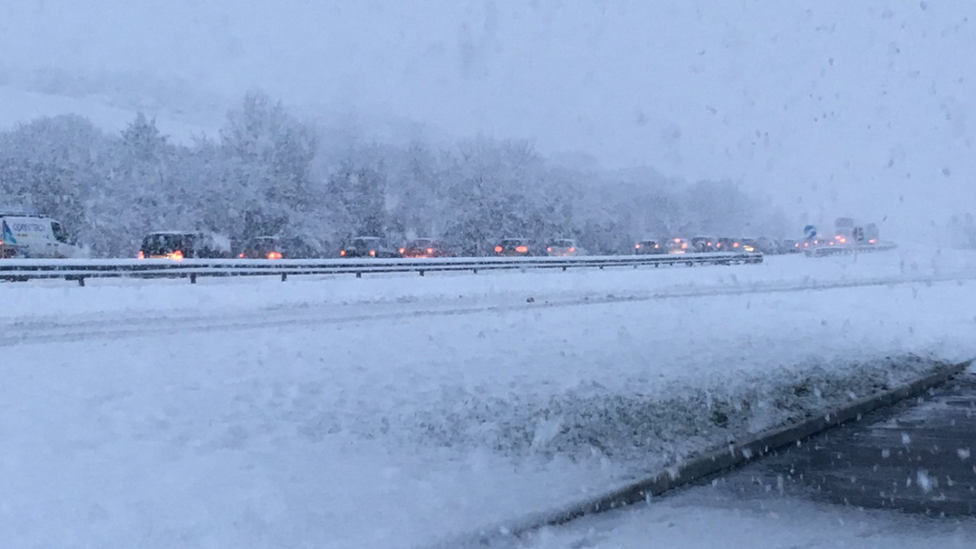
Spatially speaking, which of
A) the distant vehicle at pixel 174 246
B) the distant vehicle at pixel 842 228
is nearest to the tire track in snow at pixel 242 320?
the distant vehicle at pixel 174 246

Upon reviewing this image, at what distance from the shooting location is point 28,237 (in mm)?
35250

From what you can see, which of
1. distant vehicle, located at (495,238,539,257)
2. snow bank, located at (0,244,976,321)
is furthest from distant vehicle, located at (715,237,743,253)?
snow bank, located at (0,244,976,321)

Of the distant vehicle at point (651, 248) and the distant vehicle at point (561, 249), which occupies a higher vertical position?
the distant vehicle at point (561, 249)

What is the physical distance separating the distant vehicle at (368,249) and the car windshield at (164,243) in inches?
411

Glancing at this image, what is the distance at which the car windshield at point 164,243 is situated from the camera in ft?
129

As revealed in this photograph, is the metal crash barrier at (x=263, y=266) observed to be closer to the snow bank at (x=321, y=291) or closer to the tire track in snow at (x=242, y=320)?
the snow bank at (x=321, y=291)

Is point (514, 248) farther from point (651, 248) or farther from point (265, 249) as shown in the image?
point (651, 248)

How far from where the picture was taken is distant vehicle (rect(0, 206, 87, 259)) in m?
33.9

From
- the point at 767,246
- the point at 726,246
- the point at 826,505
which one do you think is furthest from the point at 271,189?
the point at 826,505

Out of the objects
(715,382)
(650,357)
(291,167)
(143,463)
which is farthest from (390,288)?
(291,167)

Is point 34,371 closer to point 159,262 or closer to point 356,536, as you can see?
point 356,536

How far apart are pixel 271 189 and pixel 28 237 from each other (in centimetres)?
2620

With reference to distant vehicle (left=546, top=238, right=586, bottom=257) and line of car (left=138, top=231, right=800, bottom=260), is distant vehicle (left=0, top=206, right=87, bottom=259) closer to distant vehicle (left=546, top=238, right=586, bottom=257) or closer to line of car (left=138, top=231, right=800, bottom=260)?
line of car (left=138, top=231, right=800, bottom=260)

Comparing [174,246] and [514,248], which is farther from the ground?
[174,246]
